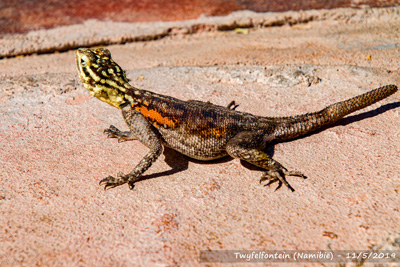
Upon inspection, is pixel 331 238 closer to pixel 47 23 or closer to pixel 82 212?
pixel 82 212

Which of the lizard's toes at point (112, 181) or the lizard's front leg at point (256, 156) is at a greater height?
the lizard's front leg at point (256, 156)

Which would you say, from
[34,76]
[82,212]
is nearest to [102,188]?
[82,212]

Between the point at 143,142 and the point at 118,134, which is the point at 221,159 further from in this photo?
the point at 118,134

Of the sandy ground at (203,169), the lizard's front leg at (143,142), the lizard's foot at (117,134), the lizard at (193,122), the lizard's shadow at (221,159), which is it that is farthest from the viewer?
the lizard's foot at (117,134)

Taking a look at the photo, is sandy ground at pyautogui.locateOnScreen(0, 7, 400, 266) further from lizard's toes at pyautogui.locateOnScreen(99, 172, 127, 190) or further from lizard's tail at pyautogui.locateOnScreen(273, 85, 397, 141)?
lizard's tail at pyautogui.locateOnScreen(273, 85, 397, 141)

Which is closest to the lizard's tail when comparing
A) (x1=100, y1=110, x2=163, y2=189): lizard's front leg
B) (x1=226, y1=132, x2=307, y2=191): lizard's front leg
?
(x1=226, y1=132, x2=307, y2=191): lizard's front leg

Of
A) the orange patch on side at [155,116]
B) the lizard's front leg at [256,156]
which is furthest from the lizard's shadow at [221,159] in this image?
the orange patch on side at [155,116]

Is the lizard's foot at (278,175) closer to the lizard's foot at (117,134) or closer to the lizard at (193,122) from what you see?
the lizard at (193,122)
